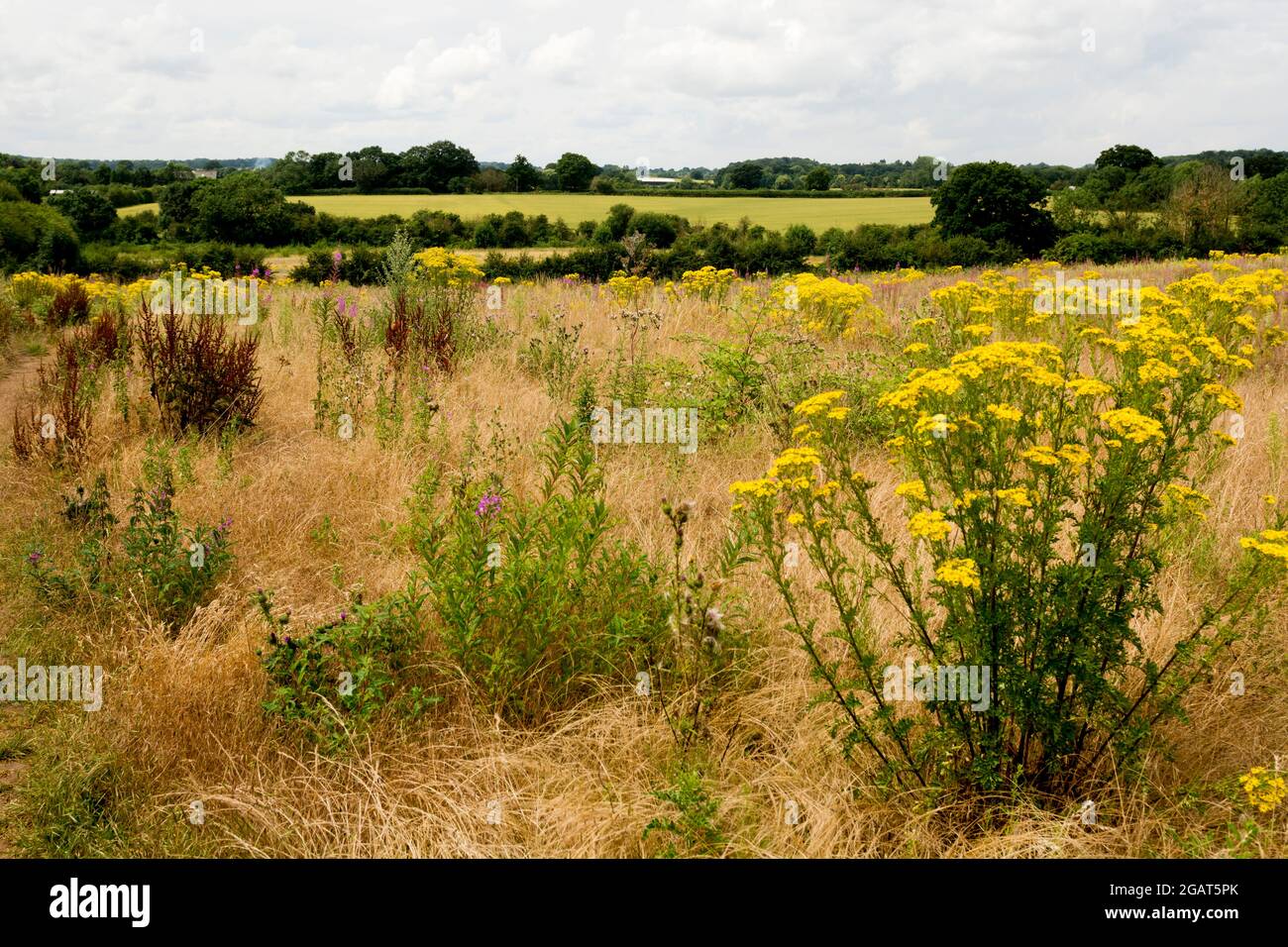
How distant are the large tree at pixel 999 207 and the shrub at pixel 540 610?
34102 mm

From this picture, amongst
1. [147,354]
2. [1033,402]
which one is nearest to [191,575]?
[147,354]

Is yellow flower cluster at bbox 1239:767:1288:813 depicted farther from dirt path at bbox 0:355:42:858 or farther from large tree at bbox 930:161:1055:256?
large tree at bbox 930:161:1055:256

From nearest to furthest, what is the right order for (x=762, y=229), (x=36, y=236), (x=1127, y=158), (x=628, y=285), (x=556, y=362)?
(x=556, y=362) → (x=628, y=285) → (x=36, y=236) → (x=762, y=229) → (x=1127, y=158)

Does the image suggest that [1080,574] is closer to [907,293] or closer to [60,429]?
[60,429]

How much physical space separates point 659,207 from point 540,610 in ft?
126

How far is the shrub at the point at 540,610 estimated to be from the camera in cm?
319

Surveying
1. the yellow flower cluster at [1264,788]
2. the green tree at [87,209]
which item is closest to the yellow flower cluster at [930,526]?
the yellow flower cluster at [1264,788]

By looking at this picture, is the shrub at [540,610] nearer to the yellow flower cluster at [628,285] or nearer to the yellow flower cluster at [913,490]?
the yellow flower cluster at [913,490]

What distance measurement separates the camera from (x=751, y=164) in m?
51.4

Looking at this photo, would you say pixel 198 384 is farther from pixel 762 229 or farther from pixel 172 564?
pixel 762 229

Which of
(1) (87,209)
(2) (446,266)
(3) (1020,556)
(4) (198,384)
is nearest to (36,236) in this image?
(1) (87,209)

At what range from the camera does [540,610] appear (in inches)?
128

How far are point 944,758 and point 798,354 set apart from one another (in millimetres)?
4251

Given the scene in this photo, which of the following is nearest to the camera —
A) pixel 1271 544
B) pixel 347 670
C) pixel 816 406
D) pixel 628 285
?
pixel 1271 544
